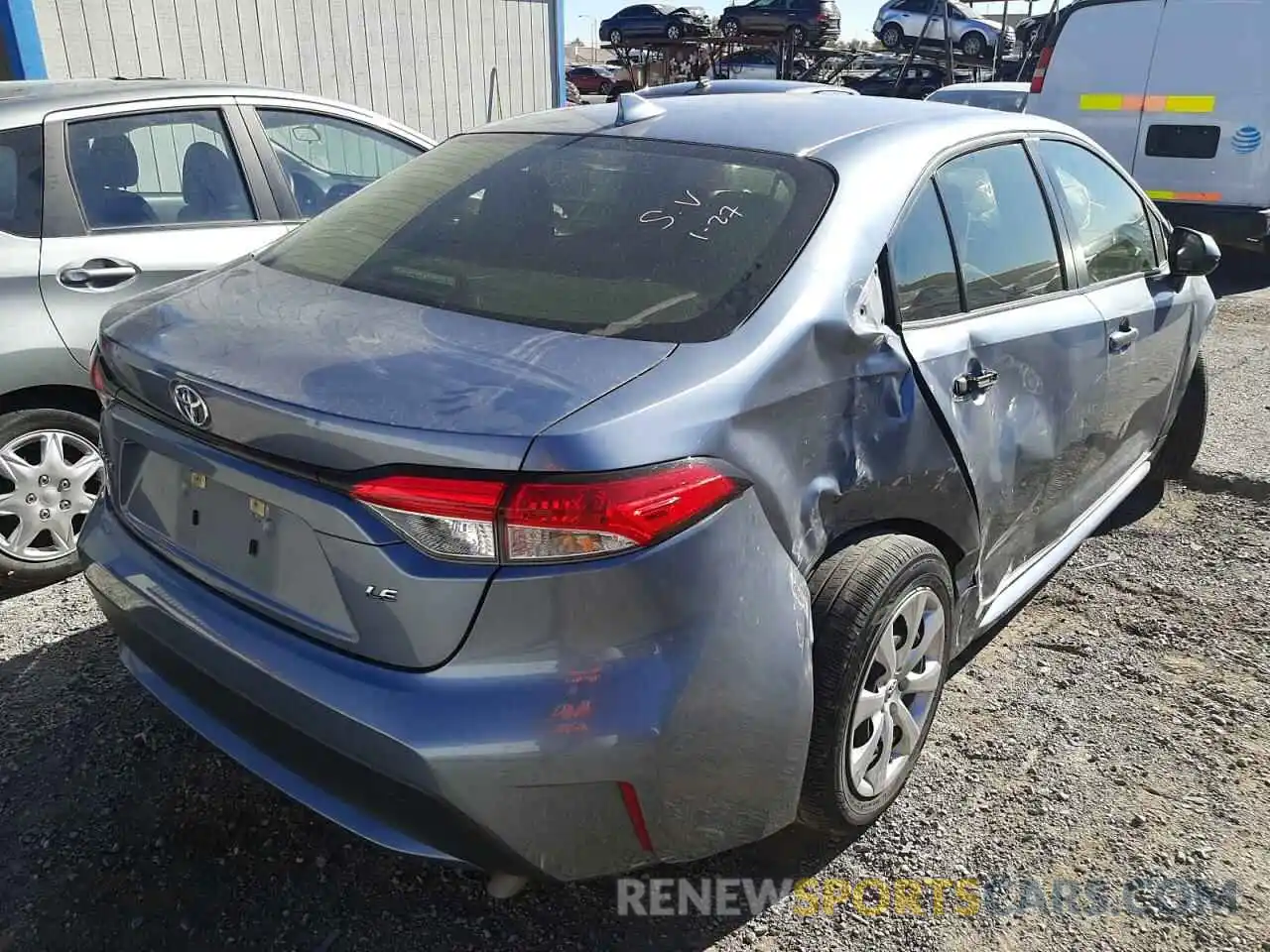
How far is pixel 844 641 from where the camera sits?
2088mm

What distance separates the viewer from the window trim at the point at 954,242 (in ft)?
7.74

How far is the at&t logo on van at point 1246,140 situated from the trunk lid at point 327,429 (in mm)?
7526

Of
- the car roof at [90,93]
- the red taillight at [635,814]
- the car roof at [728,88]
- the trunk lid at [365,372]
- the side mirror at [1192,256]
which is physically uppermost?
the car roof at [728,88]

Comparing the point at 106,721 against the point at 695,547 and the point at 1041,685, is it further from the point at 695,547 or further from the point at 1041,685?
the point at 1041,685

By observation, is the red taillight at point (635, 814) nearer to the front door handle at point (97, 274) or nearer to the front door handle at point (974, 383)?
the front door handle at point (974, 383)

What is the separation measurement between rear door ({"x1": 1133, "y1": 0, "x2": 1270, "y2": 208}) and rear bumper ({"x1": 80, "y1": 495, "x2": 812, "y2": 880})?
748cm

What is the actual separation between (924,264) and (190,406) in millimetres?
1618

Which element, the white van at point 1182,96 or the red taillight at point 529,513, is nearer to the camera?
the red taillight at point 529,513

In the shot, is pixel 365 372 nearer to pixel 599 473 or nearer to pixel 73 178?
pixel 599 473

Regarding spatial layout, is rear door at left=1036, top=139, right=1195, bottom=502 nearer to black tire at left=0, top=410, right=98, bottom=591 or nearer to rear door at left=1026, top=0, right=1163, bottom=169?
black tire at left=0, top=410, right=98, bottom=591

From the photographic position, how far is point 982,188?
2752 millimetres

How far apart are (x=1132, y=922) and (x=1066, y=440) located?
130 centimetres

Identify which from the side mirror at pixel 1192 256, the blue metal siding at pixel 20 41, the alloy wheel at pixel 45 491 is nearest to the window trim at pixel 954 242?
the side mirror at pixel 1192 256

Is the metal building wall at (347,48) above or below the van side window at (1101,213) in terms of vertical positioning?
above
